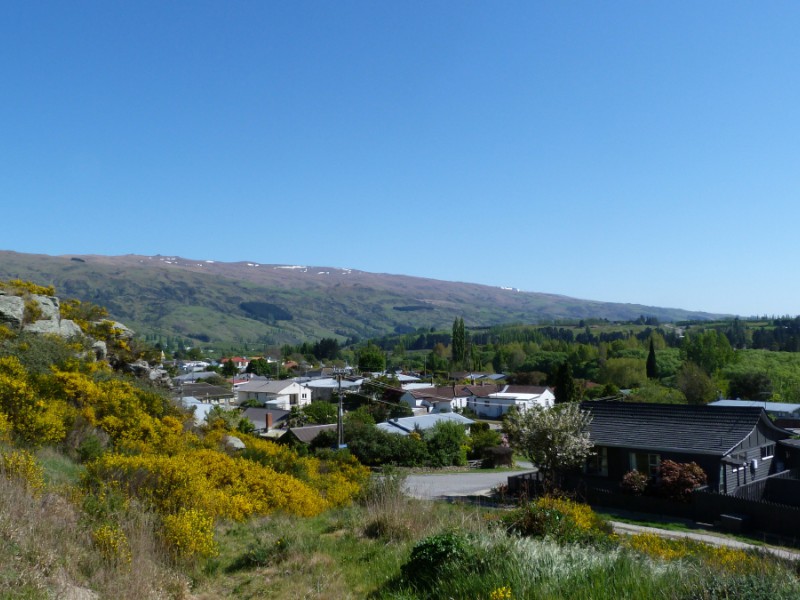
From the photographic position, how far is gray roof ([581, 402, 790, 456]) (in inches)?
1053

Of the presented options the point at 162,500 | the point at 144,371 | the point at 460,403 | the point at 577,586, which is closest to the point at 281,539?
the point at 162,500

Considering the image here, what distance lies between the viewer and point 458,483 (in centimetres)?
3241

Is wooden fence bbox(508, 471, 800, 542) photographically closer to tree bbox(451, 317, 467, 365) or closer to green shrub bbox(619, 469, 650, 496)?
green shrub bbox(619, 469, 650, 496)

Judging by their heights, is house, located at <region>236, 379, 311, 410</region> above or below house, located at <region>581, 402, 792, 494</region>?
below

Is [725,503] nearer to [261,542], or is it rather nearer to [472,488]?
[472,488]

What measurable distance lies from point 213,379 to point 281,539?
9068 centimetres

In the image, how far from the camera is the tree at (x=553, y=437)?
2738 centimetres

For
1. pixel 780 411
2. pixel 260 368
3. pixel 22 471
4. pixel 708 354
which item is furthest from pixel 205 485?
pixel 260 368

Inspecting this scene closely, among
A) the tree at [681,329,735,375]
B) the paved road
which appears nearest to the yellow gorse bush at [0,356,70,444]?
the paved road

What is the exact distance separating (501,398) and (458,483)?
48.9 metres

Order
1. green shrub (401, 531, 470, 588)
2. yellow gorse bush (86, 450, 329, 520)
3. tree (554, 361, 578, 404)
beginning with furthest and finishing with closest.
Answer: tree (554, 361, 578, 404)
yellow gorse bush (86, 450, 329, 520)
green shrub (401, 531, 470, 588)

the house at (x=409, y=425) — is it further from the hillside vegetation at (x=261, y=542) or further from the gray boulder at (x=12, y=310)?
the hillside vegetation at (x=261, y=542)

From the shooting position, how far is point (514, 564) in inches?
257

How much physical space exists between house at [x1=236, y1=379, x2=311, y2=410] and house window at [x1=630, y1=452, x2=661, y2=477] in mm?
61325
